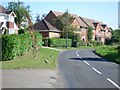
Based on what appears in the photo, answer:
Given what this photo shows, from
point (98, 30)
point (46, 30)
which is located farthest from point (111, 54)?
point (98, 30)

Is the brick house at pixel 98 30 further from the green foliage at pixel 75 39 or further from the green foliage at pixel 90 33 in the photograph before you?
the green foliage at pixel 75 39

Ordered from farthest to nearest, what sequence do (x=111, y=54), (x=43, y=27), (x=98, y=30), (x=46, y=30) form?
(x=98, y=30)
(x=43, y=27)
(x=46, y=30)
(x=111, y=54)

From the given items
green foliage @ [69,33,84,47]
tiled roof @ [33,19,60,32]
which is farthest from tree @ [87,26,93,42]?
tiled roof @ [33,19,60,32]

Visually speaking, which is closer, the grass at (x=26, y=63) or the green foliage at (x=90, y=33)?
the grass at (x=26, y=63)

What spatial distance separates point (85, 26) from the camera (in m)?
97.8

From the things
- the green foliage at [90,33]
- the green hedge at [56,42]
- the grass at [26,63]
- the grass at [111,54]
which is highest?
the green foliage at [90,33]

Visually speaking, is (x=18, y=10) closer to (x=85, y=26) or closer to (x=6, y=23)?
(x=85, y=26)

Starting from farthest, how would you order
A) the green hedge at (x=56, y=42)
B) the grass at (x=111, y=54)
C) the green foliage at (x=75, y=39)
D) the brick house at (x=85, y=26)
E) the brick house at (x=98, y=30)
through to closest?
the brick house at (x=98, y=30)
the brick house at (x=85, y=26)
the green foliage at (x=75, y=39)
the green hedge at (x=56, y=42)
the grass at (x=111, y=54)

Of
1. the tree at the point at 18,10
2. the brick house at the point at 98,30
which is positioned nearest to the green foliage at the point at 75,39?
the tree at the point at 18,10

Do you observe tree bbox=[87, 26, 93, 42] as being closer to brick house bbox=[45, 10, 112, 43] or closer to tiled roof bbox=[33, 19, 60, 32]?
brick house bbox=[45, 10, 112, 43]

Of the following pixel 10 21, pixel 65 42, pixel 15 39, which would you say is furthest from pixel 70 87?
pixel 65 42

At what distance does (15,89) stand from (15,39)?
13.7m

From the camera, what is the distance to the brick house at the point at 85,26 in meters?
86.5

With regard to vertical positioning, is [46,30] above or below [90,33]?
above
